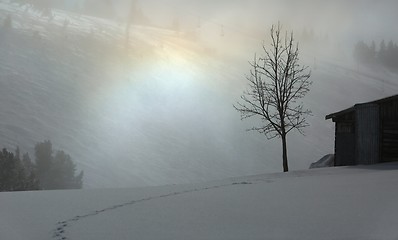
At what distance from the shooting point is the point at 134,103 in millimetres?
89188

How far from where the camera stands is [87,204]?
11547 mm

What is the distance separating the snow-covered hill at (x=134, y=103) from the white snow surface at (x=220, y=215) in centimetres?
4330

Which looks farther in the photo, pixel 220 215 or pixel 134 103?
pixel 134 103

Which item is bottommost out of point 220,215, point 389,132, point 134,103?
point 220,215

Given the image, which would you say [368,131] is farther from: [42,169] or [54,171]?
[42,169]

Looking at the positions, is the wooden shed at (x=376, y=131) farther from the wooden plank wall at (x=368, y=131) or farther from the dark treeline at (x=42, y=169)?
the dark treeline at (x=42, y=169)

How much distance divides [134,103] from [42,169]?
130 ft

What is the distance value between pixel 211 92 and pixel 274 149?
28.1 m

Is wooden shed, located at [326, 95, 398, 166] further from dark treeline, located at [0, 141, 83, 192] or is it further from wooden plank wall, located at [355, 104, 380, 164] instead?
dark treeline, located at [0, 141, 83, 192]

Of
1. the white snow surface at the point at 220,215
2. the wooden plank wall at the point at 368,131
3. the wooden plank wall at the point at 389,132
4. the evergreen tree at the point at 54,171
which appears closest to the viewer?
the white snow surface at the point at 220,215

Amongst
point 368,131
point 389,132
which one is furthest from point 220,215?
point 389,132

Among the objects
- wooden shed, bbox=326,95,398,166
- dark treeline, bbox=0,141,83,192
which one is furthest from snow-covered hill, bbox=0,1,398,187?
wooden shed, bbox=326,95,398,166

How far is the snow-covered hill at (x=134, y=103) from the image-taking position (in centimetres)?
6381

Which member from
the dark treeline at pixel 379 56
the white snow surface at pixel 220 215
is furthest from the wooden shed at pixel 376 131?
the dark treeline at pixel 379 56
